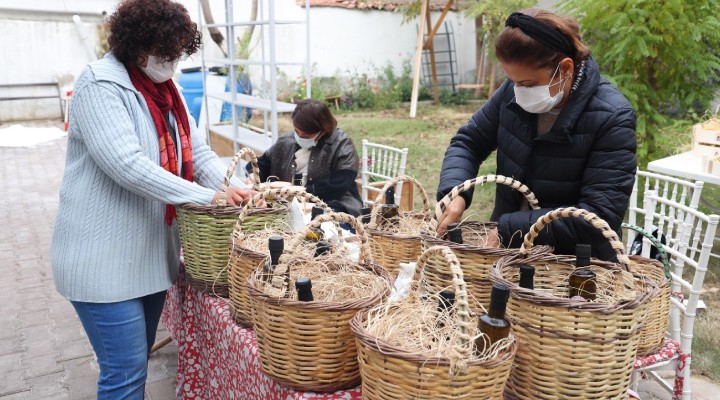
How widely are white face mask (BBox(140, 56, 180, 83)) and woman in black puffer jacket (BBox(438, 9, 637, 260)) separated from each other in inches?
42.0

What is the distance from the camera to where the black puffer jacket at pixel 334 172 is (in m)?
3.83

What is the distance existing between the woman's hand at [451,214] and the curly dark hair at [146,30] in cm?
105

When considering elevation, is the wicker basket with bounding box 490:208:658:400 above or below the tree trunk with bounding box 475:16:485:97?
below

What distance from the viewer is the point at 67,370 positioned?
3387 mm

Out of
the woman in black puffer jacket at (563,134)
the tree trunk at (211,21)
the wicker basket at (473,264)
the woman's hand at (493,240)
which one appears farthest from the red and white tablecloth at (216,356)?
the tree trunk at (211,21)

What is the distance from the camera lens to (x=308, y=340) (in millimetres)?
1461

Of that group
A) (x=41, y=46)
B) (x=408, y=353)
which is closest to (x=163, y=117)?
(x=408, y=353)

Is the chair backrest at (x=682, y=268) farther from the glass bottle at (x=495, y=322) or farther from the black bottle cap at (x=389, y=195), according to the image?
the glass bottle at (x=495, y=322)

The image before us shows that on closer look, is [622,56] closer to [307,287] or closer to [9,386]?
[307,287]

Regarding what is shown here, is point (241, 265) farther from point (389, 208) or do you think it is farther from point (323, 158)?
point (323, 158)

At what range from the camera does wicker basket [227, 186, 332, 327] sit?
187 cm

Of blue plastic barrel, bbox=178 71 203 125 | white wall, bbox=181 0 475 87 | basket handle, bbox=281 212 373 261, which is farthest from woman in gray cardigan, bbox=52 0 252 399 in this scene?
white wall, bbox=181 0 475 87

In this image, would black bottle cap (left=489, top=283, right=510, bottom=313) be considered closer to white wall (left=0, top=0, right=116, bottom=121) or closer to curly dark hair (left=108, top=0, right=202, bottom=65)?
curly dark hair (left=108, top=0, right=202, bottom=65)

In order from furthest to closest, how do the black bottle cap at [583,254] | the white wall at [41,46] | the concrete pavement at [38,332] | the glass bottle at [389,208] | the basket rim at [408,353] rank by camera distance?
the white wall at [41,46]
the concrete pavement at [38,332]
the glass bottle at [389,208]
the black bottle cap at [583,254]
the basket rim at [408,353]
